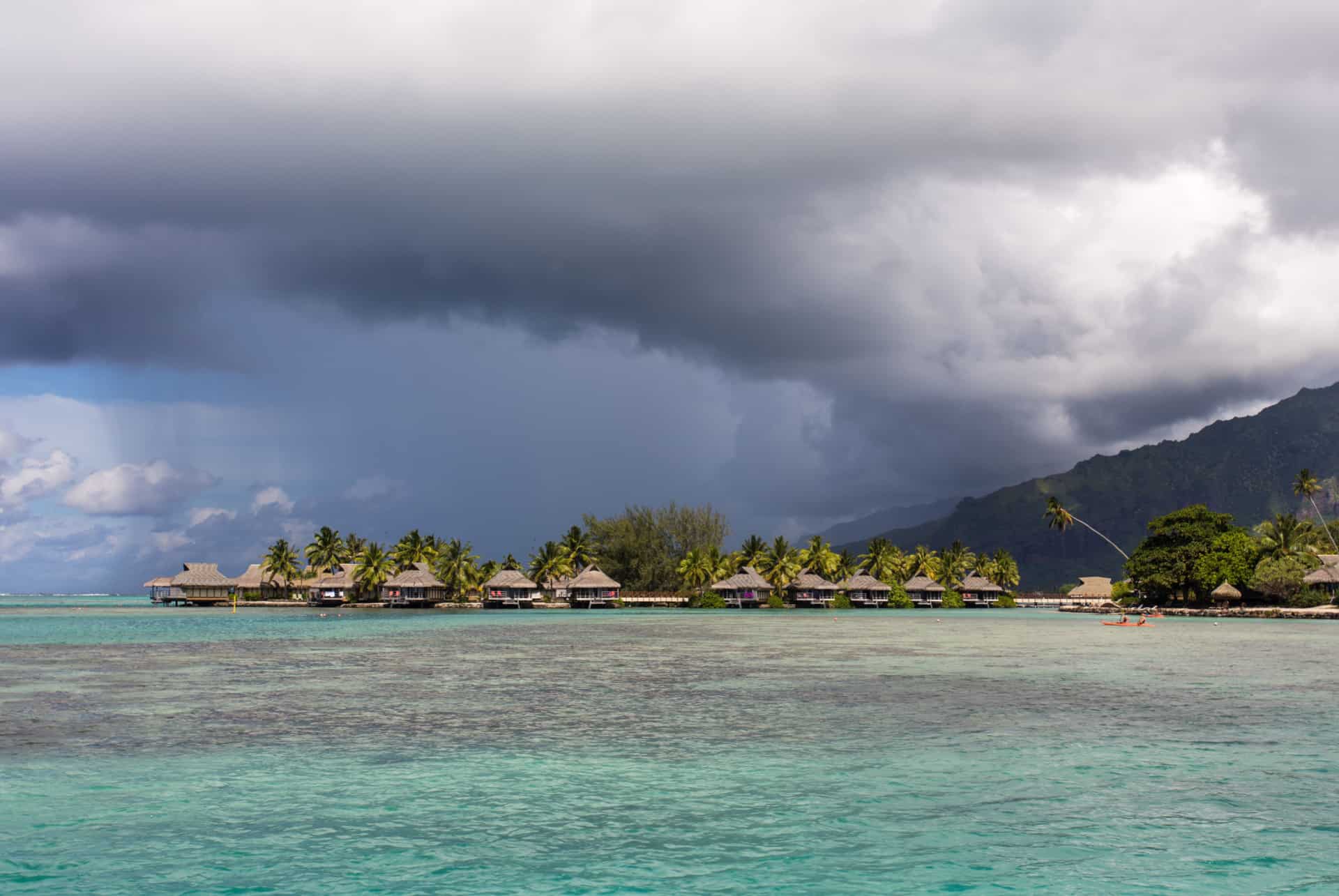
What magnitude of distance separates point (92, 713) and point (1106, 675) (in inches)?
1324

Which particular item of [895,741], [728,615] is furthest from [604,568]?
[895,741]

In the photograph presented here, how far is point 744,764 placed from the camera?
62.4 feet

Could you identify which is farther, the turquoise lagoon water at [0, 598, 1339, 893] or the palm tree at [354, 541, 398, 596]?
the palm tree at [354, 541, 398, 596]

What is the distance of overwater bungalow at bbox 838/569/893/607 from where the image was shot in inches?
5886

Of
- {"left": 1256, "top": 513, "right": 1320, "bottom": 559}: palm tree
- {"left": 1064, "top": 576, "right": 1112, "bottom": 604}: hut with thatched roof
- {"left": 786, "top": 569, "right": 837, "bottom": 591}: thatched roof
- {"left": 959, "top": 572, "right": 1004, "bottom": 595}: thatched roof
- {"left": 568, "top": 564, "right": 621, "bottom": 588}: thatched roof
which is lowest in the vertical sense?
{"left": 1064, "top": 576, "right": 1112, "bottom": 604}: hut with thatched roof

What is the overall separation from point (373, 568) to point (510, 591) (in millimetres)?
19578

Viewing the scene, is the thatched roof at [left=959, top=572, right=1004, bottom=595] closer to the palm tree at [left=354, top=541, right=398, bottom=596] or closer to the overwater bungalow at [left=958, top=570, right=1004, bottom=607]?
the overwater bungalow at [left=958, top=570, right=1004, bottom=607]

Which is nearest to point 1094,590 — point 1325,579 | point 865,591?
point 865,591

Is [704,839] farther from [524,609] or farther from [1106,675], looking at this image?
[524,609]

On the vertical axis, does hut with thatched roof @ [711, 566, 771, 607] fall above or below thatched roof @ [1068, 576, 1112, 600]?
above

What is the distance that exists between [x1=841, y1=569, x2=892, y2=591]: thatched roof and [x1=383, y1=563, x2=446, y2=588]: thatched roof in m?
59.9

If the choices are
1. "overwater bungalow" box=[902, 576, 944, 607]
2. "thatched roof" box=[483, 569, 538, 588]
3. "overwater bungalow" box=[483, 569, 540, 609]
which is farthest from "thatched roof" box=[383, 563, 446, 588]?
"overwater bungalow" box=[902, 576, 944, 607]

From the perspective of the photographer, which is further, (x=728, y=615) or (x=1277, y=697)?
(x=728, y=615)

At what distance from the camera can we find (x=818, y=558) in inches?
5979
